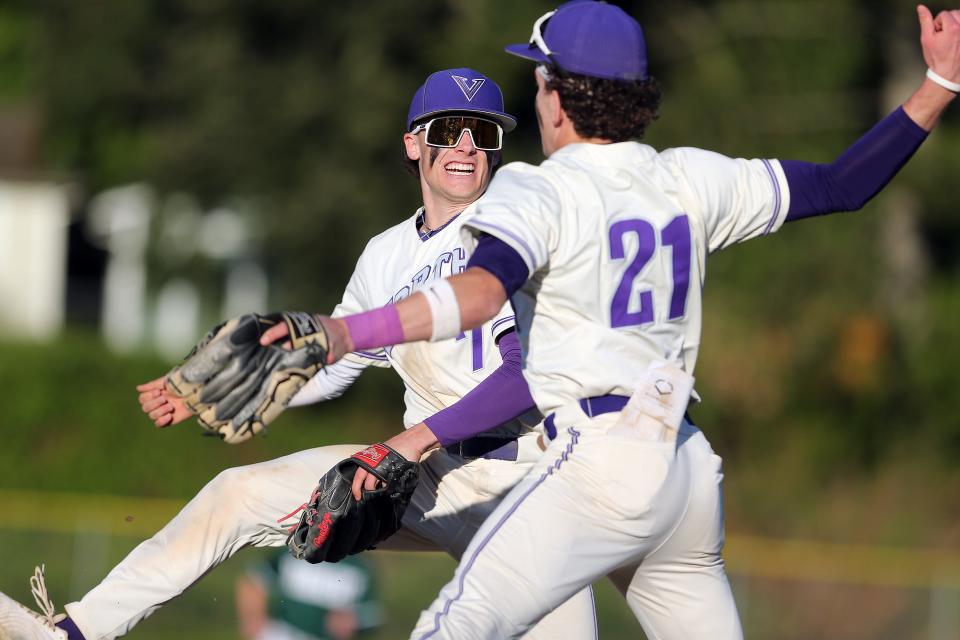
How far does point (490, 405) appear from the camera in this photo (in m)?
4.39

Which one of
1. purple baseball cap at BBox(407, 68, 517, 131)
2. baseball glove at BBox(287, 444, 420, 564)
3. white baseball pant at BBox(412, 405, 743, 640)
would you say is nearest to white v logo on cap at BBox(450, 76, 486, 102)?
purple baseball cap at BBox(407, 68, 517, 131)

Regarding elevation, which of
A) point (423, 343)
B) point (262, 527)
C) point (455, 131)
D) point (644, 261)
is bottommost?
point (262, 527)

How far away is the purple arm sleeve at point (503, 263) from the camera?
11.5 ft

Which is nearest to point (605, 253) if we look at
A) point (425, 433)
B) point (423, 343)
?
point (425, 433)

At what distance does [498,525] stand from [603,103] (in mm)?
1161

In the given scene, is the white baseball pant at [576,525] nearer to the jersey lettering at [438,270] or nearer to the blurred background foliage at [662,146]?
the jersey lettering at [438,270]

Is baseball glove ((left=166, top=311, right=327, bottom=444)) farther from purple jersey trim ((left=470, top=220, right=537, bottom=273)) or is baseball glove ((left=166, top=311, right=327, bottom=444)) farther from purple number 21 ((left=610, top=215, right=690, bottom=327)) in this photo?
purple number 21 ((left=610, top=215, right=690, bottom=327))

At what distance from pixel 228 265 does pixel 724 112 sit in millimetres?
8180

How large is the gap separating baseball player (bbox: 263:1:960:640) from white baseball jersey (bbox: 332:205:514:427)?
→ 2.61ft

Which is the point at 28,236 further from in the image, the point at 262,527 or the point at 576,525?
the point at 576,525

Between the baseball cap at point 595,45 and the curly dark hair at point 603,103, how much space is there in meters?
0.02

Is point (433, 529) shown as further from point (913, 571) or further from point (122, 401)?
point (122, 401)

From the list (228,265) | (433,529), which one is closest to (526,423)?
(433,529)

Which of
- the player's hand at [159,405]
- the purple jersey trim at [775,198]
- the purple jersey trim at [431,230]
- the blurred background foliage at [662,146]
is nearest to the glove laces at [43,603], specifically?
the player's hand at [159,405]
